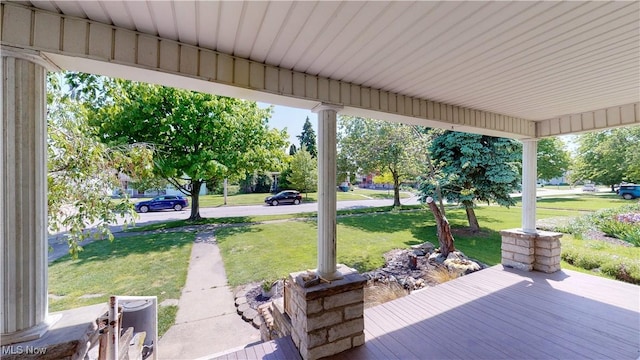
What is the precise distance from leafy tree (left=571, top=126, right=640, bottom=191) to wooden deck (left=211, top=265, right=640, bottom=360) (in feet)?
46.5

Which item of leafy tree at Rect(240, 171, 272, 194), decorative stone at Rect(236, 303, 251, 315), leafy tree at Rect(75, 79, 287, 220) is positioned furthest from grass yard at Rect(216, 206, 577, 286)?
leafy tree at Rect(240, 171, 272, 194)

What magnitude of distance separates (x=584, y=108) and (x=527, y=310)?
130 inches

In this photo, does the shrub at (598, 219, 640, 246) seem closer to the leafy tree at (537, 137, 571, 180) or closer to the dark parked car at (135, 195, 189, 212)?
the leafy tree at (537, 137, 571, 180)

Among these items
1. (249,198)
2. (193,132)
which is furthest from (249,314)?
(249,198)

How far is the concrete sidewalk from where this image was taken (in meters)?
3.65

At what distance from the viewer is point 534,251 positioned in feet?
15.9

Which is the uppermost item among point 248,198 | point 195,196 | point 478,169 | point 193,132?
point 193,132

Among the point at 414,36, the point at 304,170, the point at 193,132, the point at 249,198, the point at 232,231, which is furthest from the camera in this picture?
the point at 249,198

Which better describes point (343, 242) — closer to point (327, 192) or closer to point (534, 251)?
point (534, 251)

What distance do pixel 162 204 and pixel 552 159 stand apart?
28430 mm

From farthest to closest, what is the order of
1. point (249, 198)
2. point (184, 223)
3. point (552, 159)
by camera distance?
1. point (249, 198)
2. point (552, 159)
3. point (184, 223)

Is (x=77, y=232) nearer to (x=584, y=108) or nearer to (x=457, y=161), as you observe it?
(x=584, y=108)

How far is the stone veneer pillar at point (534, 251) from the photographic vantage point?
4.68m

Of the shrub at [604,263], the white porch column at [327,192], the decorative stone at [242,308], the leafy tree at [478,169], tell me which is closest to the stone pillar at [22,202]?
the white porch column at [327,192]
